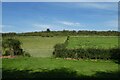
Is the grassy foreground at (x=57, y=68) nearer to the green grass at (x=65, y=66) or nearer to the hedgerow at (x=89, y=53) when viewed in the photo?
the green grass at (x=65, y=66)

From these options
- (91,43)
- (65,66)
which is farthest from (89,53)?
(91,43)

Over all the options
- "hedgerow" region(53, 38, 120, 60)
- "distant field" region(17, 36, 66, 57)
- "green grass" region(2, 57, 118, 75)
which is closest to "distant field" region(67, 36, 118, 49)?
"distant field" region(17, 36, 66, 57)

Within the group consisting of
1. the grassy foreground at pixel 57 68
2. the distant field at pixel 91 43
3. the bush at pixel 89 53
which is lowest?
the grassy foreground at pixel 57 68

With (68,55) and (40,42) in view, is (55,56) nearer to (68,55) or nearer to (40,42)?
(68,55)

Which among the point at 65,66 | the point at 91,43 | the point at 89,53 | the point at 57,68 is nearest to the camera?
the point at 57,68

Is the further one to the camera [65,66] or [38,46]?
[38,46]

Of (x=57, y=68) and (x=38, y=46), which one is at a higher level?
(x=38, y=46)

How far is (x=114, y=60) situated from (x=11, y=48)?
12591 mm

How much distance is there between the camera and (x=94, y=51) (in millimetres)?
31422

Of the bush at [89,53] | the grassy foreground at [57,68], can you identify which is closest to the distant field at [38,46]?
the bush at [89,53]

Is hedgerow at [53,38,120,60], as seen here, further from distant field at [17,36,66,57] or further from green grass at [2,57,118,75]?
distant field at [17,36,66,57]

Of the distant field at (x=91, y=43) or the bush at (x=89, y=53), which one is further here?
the distant field at (x=91, y=43)

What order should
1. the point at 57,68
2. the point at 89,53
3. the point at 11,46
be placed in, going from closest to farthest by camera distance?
the point at 57,68
the point at 89,53
the point at 11,46

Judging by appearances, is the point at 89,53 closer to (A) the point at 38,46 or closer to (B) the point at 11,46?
(B) the point at 11,46
